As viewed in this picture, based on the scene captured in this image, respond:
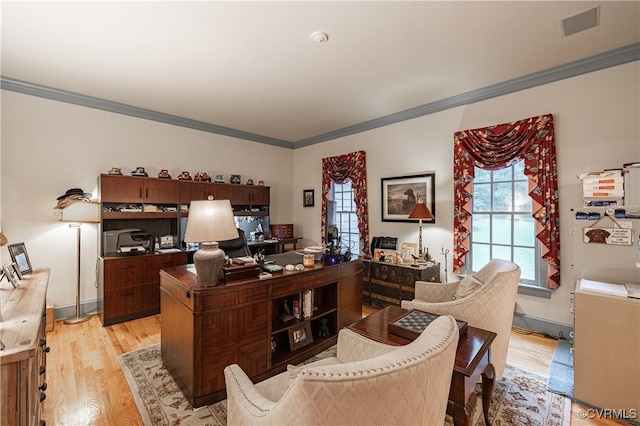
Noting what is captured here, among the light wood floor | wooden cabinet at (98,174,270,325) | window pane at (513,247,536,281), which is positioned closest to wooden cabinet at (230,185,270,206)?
wooden cabinet at (98,174,270,325)

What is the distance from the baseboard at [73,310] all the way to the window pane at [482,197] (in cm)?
517

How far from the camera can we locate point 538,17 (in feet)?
7.05

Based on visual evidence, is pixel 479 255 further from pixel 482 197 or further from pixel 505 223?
pixel 482 197

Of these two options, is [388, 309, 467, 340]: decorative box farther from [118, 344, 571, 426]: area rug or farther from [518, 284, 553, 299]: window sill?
[518, 284, 553, 299]: window sill

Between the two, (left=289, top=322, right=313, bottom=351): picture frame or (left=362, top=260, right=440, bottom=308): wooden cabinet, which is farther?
(left=362, top=260, right=440, bottom=308): wooden cabinet

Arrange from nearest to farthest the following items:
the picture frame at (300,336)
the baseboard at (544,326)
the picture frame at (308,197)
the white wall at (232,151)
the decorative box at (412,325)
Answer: the decorative box at (412,325), the picture frame at (300,336), the white wall at (232,151), the baseboard at (544,326), the picture frame at (308,197)

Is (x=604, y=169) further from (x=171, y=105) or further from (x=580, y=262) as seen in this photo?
(x=171, y=105)

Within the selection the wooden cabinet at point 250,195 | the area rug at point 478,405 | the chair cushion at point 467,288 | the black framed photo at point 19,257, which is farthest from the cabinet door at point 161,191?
the chair cushion at point 467,288

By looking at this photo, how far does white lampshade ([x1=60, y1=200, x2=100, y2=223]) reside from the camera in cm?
354

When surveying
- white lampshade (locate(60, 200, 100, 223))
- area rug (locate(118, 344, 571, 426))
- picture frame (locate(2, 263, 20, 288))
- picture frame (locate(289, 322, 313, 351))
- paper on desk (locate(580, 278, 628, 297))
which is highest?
white lampshade (locate(60, 200, 100, 223))

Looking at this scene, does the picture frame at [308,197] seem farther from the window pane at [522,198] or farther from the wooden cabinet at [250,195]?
the window pane at [522,198]

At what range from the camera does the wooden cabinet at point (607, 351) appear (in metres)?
1.87

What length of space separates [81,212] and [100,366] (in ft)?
6.95

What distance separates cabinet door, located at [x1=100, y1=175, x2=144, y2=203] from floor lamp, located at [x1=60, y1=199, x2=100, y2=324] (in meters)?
0.22
